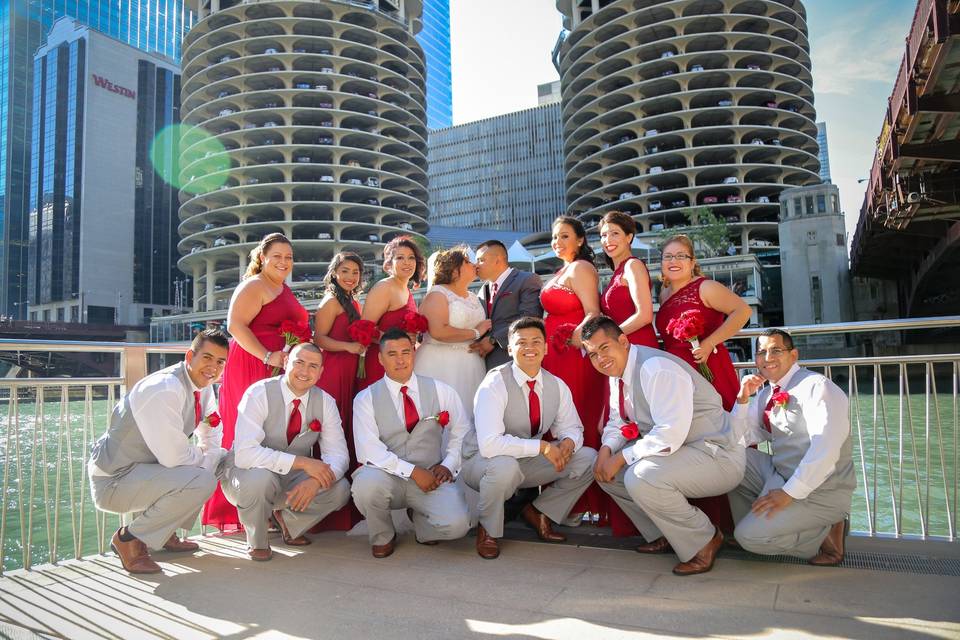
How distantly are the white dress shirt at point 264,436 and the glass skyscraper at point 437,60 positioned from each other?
428 feet

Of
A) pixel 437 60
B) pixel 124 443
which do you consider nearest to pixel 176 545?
pixel 124 443

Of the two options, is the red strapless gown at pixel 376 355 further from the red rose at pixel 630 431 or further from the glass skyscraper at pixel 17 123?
the glass skyscraper at pixel 17 123

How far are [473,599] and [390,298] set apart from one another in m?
2.51

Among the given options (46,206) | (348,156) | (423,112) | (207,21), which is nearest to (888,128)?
(348,156)

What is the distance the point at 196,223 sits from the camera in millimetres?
62938

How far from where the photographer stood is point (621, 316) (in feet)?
15.5

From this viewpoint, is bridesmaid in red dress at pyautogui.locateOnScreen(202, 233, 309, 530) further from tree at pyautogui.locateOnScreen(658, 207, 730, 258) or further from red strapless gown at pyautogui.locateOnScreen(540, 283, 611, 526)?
tree at pyautogui.locateOnScreen(658, 207, 730, 258)

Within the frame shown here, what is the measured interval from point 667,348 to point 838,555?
1.63 m

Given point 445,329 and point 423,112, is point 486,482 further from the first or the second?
point 423,112

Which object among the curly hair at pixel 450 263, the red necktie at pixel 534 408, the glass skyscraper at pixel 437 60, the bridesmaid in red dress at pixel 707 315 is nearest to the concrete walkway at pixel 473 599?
the red necktie at pixel 534 408

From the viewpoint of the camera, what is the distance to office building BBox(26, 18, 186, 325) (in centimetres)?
8550

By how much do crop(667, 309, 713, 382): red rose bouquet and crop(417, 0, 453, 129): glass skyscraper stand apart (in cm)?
13045

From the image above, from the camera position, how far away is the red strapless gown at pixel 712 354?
14.3ft

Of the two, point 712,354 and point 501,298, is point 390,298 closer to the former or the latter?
point 501,298
